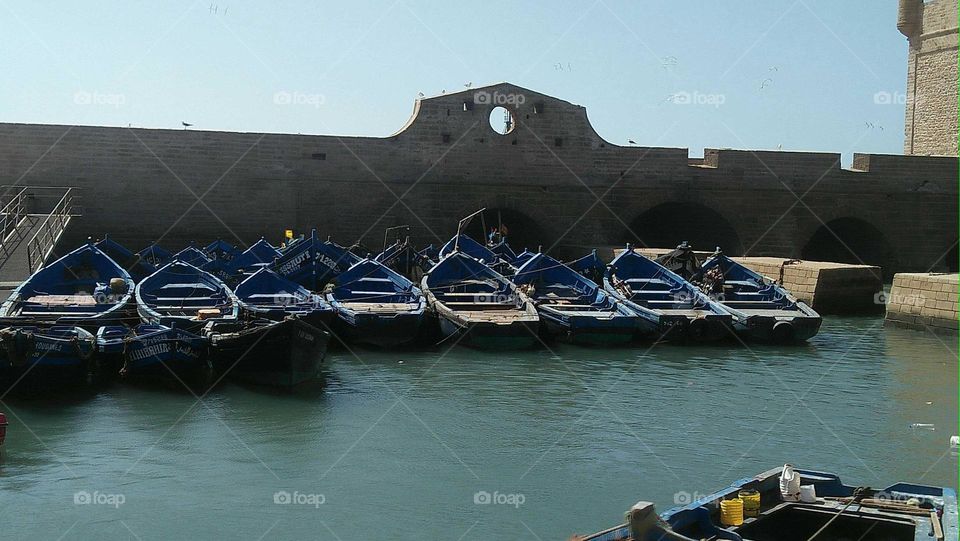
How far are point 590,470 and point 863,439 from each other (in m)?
3.28

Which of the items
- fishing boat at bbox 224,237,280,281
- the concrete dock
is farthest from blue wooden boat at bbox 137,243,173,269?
the concrete dock

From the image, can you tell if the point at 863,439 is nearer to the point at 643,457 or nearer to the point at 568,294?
the point at 643,457

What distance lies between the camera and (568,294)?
18484 mm

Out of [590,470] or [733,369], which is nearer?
[590,470]

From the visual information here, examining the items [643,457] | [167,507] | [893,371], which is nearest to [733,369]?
[893,371]

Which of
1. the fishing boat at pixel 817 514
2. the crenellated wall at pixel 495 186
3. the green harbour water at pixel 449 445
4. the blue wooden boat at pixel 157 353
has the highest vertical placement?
the crenellated wall at pixel 495 186

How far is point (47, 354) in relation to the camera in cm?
1152

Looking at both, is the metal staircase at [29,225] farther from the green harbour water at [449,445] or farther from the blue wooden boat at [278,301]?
the green harbour water at [449,445]

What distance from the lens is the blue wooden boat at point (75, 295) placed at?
13383 millimetres

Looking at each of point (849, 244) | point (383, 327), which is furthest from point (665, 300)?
point (849, 244)

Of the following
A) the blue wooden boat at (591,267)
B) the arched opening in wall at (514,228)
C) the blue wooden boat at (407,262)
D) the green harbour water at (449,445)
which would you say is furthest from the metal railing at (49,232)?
the arched opening in wall at (514,228)

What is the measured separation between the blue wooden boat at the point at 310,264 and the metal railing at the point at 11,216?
16.5ft

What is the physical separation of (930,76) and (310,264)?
81.8 ft

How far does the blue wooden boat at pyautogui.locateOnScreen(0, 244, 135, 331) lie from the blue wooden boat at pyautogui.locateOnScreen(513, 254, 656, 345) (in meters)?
6.56
